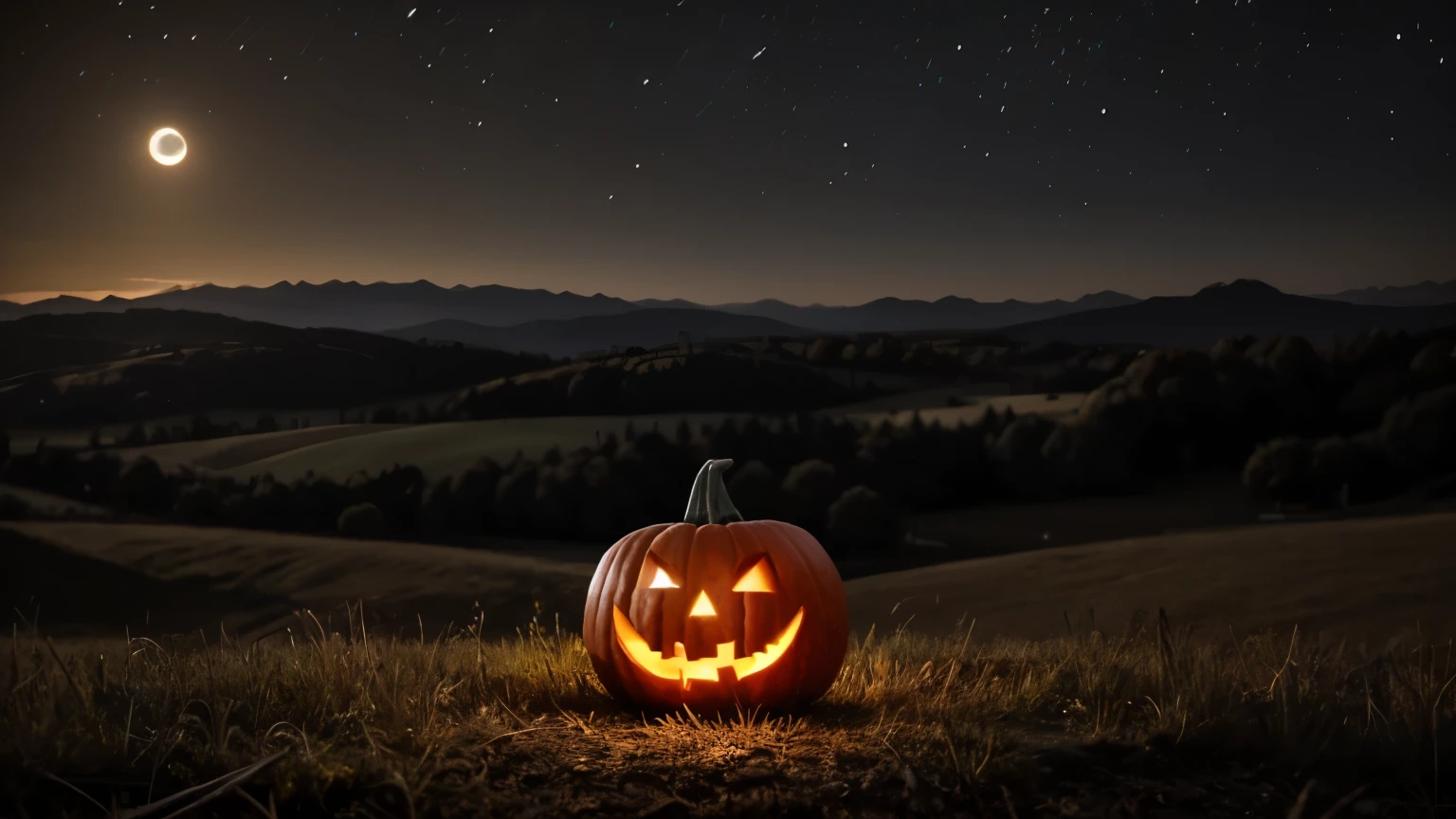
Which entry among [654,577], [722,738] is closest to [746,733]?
[722,738]

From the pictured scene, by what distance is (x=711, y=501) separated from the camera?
5.22 m

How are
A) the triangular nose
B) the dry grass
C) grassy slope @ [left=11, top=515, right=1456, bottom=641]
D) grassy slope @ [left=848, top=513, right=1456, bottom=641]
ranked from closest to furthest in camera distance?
the dry grass
the triangular nose
grassy slope @ [left=848, top=513, right=1456, bottom=641]
grassy slope @ [left=11, top=515, right=1456, bottom=641]

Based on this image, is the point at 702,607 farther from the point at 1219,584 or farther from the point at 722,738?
the point at 1219,584

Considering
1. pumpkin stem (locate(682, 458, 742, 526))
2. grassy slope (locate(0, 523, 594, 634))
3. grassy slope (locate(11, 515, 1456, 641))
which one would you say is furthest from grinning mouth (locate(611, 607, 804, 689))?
grassy slope (locate(0, 523, 594, 634))

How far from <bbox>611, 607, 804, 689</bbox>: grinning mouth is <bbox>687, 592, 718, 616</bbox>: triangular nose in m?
0.17

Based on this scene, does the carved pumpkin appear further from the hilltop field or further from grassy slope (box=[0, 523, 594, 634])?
grassy slope (box=[0, 523, 594, 634])

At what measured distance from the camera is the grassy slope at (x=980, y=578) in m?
9.09

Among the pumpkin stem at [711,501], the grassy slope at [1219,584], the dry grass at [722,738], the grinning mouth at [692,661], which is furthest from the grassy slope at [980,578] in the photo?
the grinning mouth at [692,661]

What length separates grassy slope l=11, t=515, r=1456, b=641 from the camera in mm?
9086

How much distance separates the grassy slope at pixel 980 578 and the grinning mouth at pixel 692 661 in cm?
436

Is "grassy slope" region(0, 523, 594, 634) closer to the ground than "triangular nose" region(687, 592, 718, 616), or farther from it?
closer to the ground

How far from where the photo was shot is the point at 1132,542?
11.3 metres

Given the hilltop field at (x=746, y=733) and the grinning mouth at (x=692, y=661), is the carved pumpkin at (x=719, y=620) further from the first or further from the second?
the hilltop field at (x=746, y=733)

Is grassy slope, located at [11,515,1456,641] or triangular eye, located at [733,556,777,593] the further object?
grassy slope, located at [11,515,1456,641]
